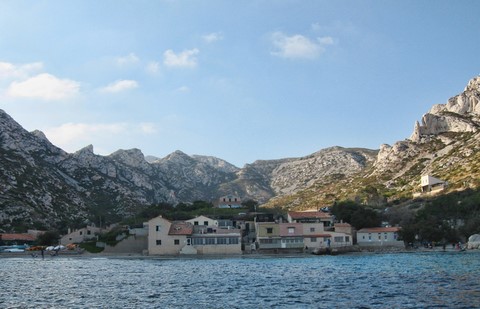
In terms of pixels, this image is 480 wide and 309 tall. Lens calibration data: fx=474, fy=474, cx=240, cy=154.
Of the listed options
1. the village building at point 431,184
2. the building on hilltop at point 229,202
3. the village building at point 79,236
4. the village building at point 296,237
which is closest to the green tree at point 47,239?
the village building at point 79,236

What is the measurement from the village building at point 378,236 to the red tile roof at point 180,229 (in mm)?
38451

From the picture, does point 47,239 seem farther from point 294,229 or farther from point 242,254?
point 294,229

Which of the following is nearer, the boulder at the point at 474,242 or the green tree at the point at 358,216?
the boulder at the point at 474,242

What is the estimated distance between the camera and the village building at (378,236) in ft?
342

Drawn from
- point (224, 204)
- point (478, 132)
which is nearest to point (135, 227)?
point (224, 204)

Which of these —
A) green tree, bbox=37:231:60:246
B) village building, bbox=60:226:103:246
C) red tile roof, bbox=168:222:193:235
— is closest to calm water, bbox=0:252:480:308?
red tile roof, bbox=168:222:193:235

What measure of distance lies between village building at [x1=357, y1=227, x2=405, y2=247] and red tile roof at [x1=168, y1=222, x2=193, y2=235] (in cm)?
3845

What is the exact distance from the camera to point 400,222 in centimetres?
12225

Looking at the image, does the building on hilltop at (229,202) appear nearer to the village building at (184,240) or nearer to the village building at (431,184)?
the village building at (184,240)

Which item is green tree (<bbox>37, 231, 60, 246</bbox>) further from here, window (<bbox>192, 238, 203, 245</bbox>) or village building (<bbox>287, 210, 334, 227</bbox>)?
village building (<bbox>287, 210, 334, 227</bbox>)

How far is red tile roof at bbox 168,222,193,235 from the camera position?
3750 inches

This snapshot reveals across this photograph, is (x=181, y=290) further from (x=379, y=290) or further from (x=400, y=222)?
(x=400, y=222)

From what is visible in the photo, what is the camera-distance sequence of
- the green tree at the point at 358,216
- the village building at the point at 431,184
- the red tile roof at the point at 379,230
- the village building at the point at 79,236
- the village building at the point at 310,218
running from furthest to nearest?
the village building at the point at 431,184 → the village building at the point at 79,236 → the village building at the point at 310,218 → the green tree at the point at 358,216 → the red tile roof at the point at 379,230

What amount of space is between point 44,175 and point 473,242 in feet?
513
